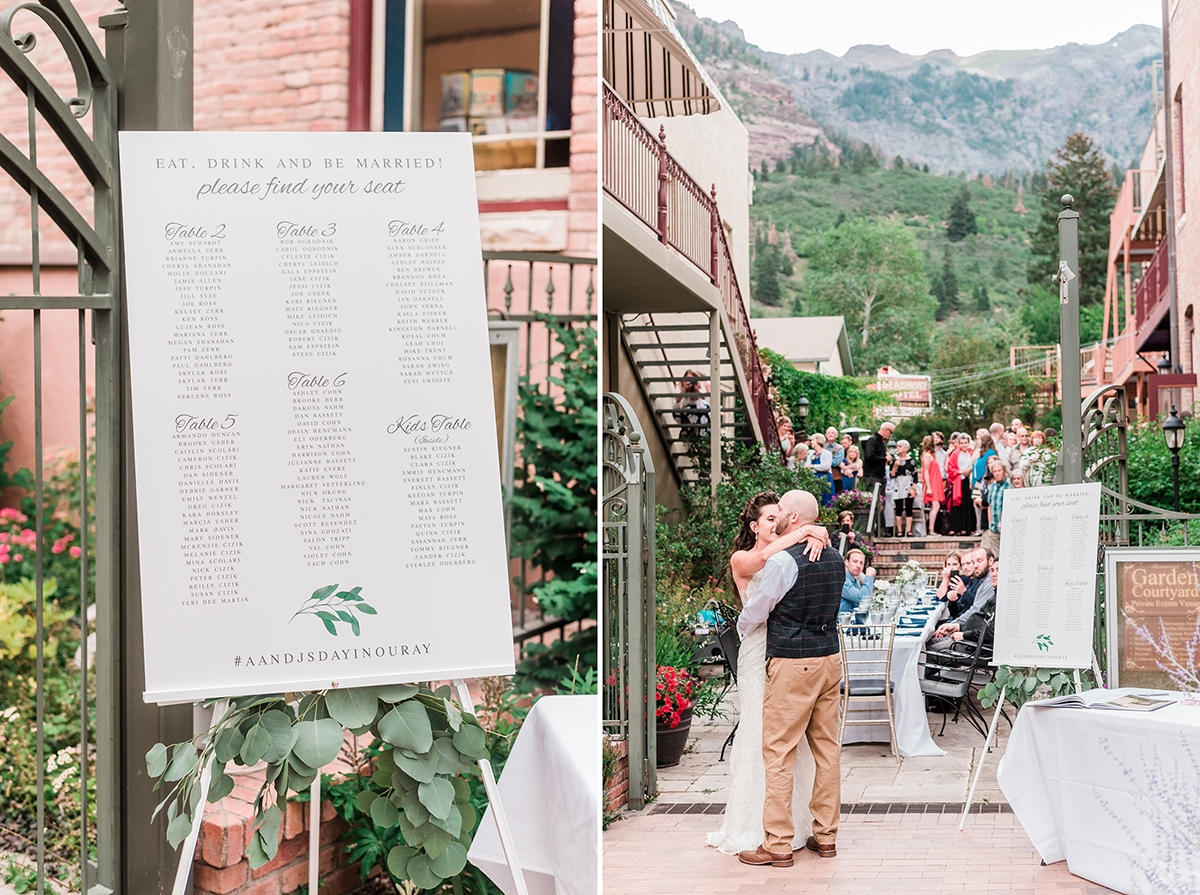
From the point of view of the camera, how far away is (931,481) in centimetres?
842

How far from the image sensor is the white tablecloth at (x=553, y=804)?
290 centimetres

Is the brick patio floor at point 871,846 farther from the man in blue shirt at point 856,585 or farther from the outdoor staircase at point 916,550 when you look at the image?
the outdoor staircase at point 916,550

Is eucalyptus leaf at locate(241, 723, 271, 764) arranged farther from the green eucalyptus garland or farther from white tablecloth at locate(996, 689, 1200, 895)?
white tablecloth at locate(996, 689, 1200, 895)

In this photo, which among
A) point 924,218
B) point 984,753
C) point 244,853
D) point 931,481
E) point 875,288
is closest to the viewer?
point 244,853

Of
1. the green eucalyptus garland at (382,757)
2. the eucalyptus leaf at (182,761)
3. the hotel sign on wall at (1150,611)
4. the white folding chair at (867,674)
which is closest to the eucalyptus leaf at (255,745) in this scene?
the green eucalyptus garland at (382,757)

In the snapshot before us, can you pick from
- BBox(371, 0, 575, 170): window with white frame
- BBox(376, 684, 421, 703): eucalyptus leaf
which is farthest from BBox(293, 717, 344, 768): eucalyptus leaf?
BBox(371, 0, 575, 170): window with white frame

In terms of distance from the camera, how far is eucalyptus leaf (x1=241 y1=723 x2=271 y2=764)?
2.19 m

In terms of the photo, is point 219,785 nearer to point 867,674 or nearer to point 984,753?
point 984,753

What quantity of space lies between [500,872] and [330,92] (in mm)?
3887

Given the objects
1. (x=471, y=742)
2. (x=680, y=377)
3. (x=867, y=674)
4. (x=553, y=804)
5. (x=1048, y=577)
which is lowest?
(x=867, y=674)

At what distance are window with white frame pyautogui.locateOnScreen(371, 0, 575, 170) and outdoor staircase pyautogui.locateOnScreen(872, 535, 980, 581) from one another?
18.5ft

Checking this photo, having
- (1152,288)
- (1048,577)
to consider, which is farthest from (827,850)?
(1152,288)

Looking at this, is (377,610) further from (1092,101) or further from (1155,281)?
(1155,281)

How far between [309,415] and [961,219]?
48.5ft
